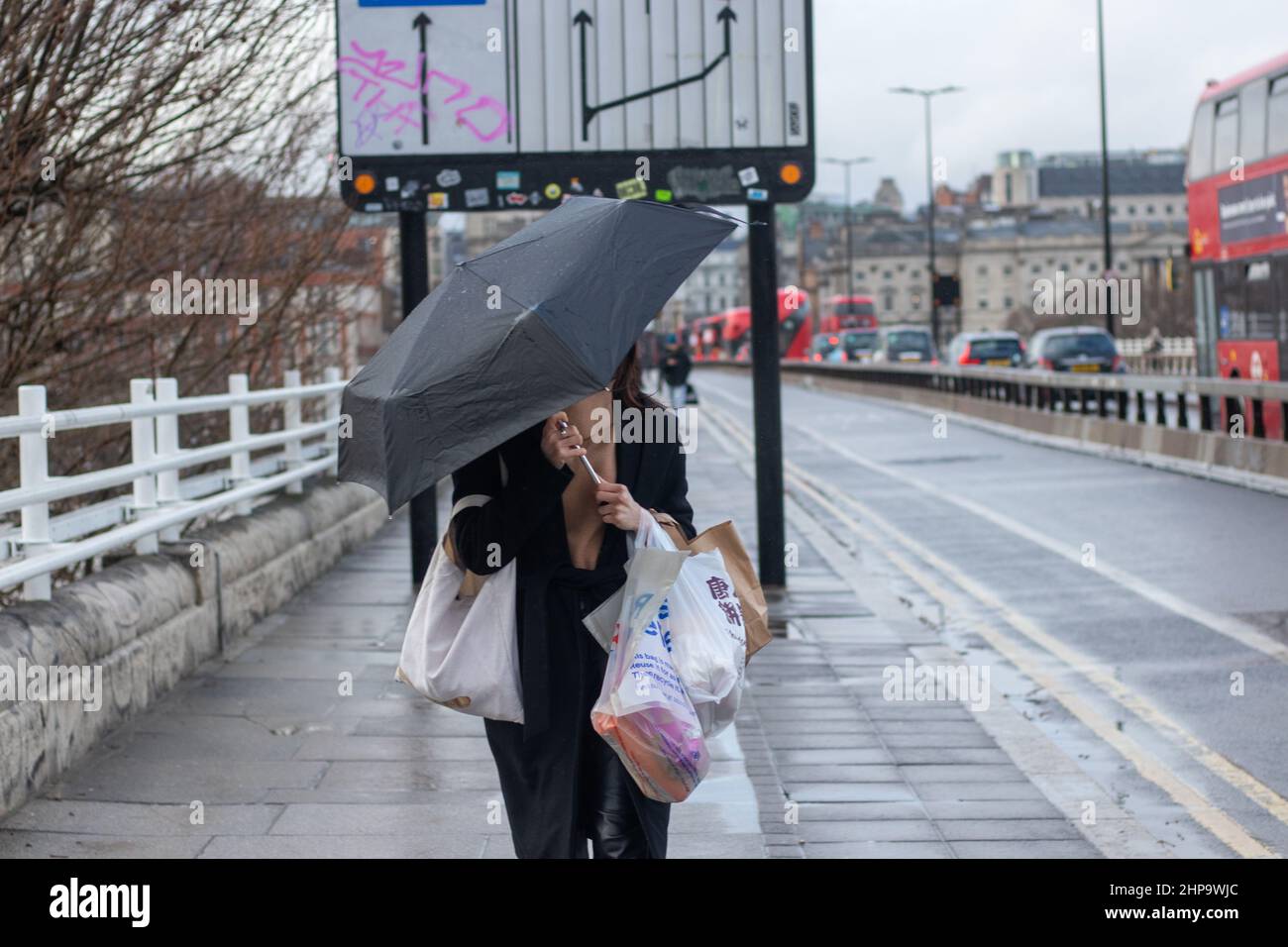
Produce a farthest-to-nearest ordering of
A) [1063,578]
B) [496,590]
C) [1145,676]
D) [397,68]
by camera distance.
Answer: [1063,578], [397,68], [1145,676], [496,590]

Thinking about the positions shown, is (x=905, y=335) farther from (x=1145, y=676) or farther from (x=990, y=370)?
(x=1145, y=676)

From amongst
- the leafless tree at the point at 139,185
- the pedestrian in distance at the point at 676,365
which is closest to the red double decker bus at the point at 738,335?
the pedestrian in distance at the point at 676,365

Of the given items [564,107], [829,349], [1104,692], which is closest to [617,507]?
[1104,692]

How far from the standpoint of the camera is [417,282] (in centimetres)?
1179

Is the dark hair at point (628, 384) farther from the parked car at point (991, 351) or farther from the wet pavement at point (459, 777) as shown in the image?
the parked car at point (991, 351)

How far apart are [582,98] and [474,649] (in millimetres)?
7314

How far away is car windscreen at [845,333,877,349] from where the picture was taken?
80.5m

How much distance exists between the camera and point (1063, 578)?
42.5ft

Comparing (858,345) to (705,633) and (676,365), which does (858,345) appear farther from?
(705,633)

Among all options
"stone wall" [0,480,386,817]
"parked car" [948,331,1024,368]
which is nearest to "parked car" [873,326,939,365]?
"parked car" [948,331,1024,368]

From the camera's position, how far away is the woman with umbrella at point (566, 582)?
4309 millimetres

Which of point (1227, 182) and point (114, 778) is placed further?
point (1227, 182)
